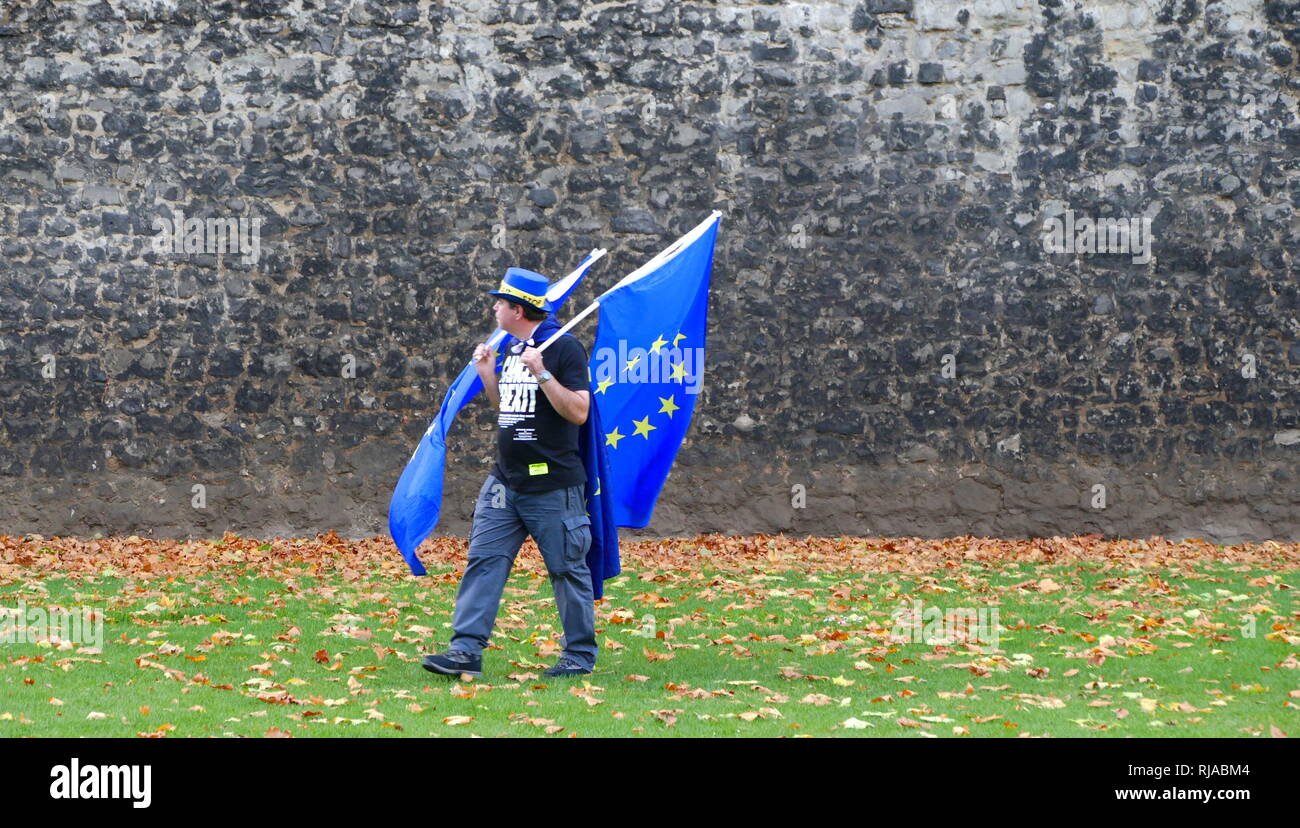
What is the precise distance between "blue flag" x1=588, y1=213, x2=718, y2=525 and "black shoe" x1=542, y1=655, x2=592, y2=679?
82 centimetres

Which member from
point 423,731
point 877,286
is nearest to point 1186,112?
point 877,286

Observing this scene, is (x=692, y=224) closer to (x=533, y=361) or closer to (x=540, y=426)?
(x=540, y=426)

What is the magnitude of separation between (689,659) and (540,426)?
163 cm

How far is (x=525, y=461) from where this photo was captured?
6.91m

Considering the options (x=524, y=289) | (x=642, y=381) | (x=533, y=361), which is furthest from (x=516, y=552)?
(x=524, y=289)

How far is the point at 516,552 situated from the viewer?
275 inches

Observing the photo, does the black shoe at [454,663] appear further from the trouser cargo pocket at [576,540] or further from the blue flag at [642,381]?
the blue flag at [642,381]

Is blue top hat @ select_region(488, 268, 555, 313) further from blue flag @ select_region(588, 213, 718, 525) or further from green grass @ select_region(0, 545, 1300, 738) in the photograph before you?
green grass @ select_region(0, 545, 1300, 738)

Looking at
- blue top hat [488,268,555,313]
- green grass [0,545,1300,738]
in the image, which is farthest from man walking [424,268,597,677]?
green grass [0,545,1300,738]

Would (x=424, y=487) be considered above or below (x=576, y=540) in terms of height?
above

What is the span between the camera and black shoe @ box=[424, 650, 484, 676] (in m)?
6.83

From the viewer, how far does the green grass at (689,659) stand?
5.90 metres

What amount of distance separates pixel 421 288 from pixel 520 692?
6.16 metres

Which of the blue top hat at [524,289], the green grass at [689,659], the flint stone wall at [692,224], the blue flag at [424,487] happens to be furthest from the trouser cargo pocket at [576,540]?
the flint stone wall at [692,224]
